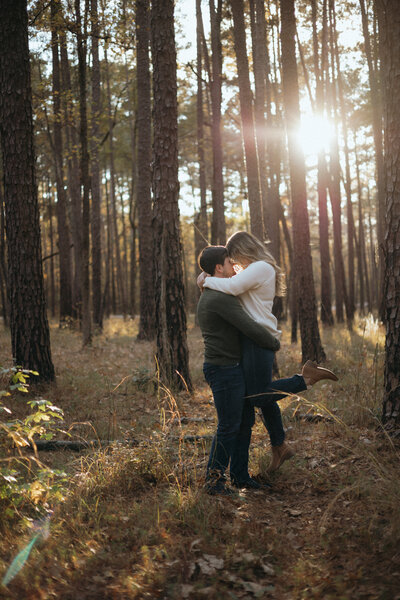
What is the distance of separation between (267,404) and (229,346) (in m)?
0.64

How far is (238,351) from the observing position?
4281 mm

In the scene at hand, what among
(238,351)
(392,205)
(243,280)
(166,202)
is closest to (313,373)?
(238,351)

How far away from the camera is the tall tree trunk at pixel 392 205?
4.74 meters

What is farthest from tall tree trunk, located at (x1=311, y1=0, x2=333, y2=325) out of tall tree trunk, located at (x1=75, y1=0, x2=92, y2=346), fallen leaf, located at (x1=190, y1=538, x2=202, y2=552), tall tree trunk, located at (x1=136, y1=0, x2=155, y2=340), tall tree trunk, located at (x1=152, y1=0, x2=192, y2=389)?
fallen leaf, located at (x1=190, y1=538, x2=202, y2=552)

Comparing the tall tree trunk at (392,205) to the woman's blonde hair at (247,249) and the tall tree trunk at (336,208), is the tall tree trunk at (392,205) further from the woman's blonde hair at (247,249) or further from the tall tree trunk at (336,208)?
the tall tree trunk at (336,208)

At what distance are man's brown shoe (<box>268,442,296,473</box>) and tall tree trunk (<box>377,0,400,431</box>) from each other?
103 centimetres

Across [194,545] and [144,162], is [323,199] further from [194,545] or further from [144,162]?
[194,545]

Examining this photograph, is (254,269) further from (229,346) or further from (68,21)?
(68,21)

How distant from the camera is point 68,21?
1052cm

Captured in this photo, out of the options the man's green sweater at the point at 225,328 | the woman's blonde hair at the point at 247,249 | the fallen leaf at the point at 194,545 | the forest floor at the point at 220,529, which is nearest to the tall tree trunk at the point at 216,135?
the forest floor at the point at 220,529

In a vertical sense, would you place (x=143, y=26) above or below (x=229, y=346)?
above

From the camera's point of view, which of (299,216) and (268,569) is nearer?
(268,569)

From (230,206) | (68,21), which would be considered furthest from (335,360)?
(230,206)

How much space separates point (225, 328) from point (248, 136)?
6077mm
